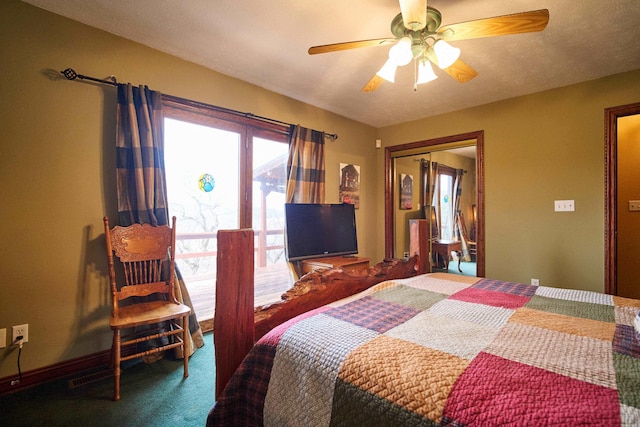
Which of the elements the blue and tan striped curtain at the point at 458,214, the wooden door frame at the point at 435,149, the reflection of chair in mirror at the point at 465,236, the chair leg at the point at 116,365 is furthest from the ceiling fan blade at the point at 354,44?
the reflection of chair in mirror at the point at 465,236

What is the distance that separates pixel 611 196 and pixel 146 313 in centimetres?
402

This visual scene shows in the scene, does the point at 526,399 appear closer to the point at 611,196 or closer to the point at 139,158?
the point at 139,158

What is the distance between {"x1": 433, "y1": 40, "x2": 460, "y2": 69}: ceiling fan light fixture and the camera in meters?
1.61

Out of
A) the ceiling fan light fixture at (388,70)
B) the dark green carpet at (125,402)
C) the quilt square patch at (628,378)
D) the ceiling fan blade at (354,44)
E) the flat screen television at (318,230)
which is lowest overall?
the dark green carpet at (125,402)

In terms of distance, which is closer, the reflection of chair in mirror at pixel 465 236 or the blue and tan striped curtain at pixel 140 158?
the blue and tan striped curtain at pixel 140 158

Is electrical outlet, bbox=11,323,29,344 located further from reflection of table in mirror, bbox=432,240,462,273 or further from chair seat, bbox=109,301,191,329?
reflection of table in mirror, bbox=432,240,462,273

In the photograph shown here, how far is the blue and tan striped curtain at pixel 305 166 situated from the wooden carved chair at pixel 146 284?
1363mm

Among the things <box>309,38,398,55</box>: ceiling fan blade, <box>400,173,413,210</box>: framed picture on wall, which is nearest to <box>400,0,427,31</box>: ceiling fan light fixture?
<box>309,38,398,55</box>: ceiling fan blade

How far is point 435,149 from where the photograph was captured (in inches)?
157

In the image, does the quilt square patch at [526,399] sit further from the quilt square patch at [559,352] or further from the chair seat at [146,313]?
the chair seat at [146,313]

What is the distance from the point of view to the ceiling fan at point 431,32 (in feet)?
4.66

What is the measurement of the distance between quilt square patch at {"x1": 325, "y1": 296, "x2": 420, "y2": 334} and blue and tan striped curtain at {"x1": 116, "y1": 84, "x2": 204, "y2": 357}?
1.64 metres

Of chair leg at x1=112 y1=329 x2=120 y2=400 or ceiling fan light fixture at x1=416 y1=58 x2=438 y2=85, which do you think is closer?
chair leg at x1=112 y1=329 x2=120 y2=400

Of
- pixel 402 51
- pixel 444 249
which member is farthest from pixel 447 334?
pixel 444 249
